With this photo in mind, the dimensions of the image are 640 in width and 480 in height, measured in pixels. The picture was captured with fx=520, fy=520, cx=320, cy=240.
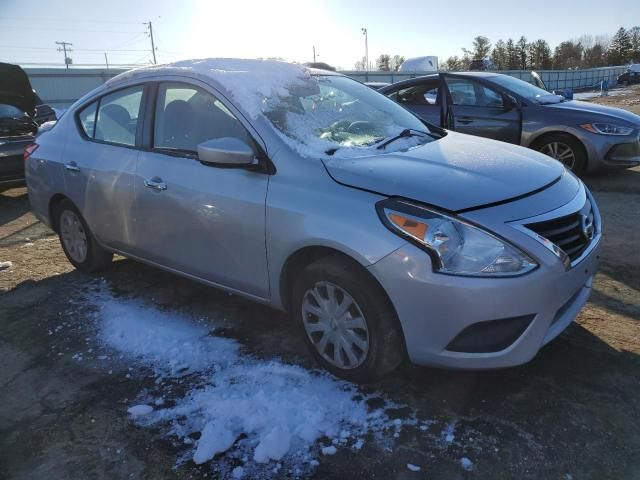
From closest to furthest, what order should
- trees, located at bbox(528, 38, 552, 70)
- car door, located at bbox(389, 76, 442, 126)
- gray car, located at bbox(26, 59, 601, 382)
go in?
gray car, located at bbox(26, 59, 601, 382)
car door, located at bbox(389, 76, 442, 126)
trees, located at bbox(528, 38, 552, 70)

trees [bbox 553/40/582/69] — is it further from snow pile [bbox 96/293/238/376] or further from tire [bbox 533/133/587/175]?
snow pile [bbox 96/293/238/376]

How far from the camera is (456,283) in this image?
227 cm

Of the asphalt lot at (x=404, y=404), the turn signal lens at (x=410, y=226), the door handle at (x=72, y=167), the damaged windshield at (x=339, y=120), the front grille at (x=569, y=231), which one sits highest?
the damaged windshield at (x=339, y=120)

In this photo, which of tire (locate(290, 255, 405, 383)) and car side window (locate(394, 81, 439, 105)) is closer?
tire (locate(290, 255, 405, 383))

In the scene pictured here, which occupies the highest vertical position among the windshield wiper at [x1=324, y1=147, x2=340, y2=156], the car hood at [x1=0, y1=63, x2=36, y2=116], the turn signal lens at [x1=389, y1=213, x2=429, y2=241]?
the car hood at [x1=0, y1=63, x2=36, y2=116]

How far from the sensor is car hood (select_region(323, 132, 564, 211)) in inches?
97.6

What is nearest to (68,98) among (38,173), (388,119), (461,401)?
(38,173)

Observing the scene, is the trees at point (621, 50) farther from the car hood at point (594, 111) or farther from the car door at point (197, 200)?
the car door at point (197, 200)

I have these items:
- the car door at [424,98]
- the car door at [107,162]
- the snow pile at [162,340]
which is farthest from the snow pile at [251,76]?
the car door at [424,98]

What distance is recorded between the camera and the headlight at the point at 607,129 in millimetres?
6680

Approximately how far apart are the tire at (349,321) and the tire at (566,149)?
534 centimetres

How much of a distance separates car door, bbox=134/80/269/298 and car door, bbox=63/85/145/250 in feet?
0.56

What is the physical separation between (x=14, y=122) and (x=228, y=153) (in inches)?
254

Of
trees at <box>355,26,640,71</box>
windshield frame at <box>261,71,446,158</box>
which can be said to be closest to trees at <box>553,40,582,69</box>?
trees at <box>355,26,640,71</box>
